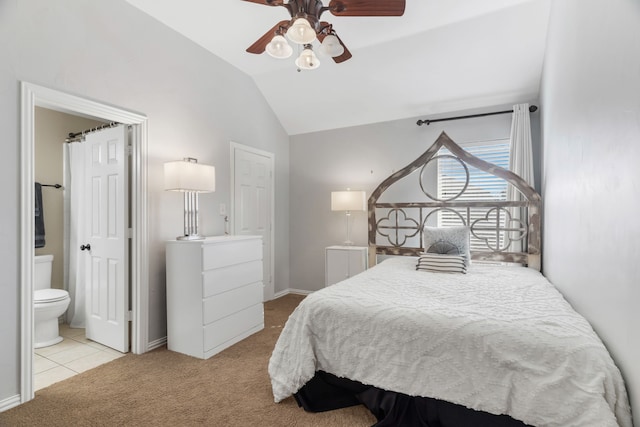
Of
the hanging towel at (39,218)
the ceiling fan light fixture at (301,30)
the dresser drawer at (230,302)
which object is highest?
the ceiling fan light fixture at (301,30)

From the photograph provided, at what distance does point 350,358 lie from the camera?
1.80 m

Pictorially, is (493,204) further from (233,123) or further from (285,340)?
(233,123)

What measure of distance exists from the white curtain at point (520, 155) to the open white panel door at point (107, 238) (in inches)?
145

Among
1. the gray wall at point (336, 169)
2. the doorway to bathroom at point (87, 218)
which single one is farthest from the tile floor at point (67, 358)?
the gray wall at point (336, 169)

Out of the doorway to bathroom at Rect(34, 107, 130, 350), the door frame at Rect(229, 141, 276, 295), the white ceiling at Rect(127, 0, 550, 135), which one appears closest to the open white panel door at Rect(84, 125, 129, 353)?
the doorway to bathroom at Rect(34, 107, 130, 350)

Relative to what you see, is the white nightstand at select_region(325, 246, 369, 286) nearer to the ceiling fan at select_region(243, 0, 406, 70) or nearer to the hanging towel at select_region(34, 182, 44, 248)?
the ceiling fan at select_region(243, 0, 406, 70)

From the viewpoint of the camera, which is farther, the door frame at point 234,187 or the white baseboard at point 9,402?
the door frame at point 234,187

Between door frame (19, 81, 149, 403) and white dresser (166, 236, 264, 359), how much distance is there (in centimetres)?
22

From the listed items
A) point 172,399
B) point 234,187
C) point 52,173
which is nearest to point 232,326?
point 172,399

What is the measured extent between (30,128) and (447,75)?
3.60 metres

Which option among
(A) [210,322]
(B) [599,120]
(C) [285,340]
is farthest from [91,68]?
(B) [599,120]

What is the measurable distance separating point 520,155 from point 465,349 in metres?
2.63

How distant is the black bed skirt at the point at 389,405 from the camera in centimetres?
152

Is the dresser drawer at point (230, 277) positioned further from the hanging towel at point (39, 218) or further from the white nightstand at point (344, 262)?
the hanging towel at point (39, 218)
